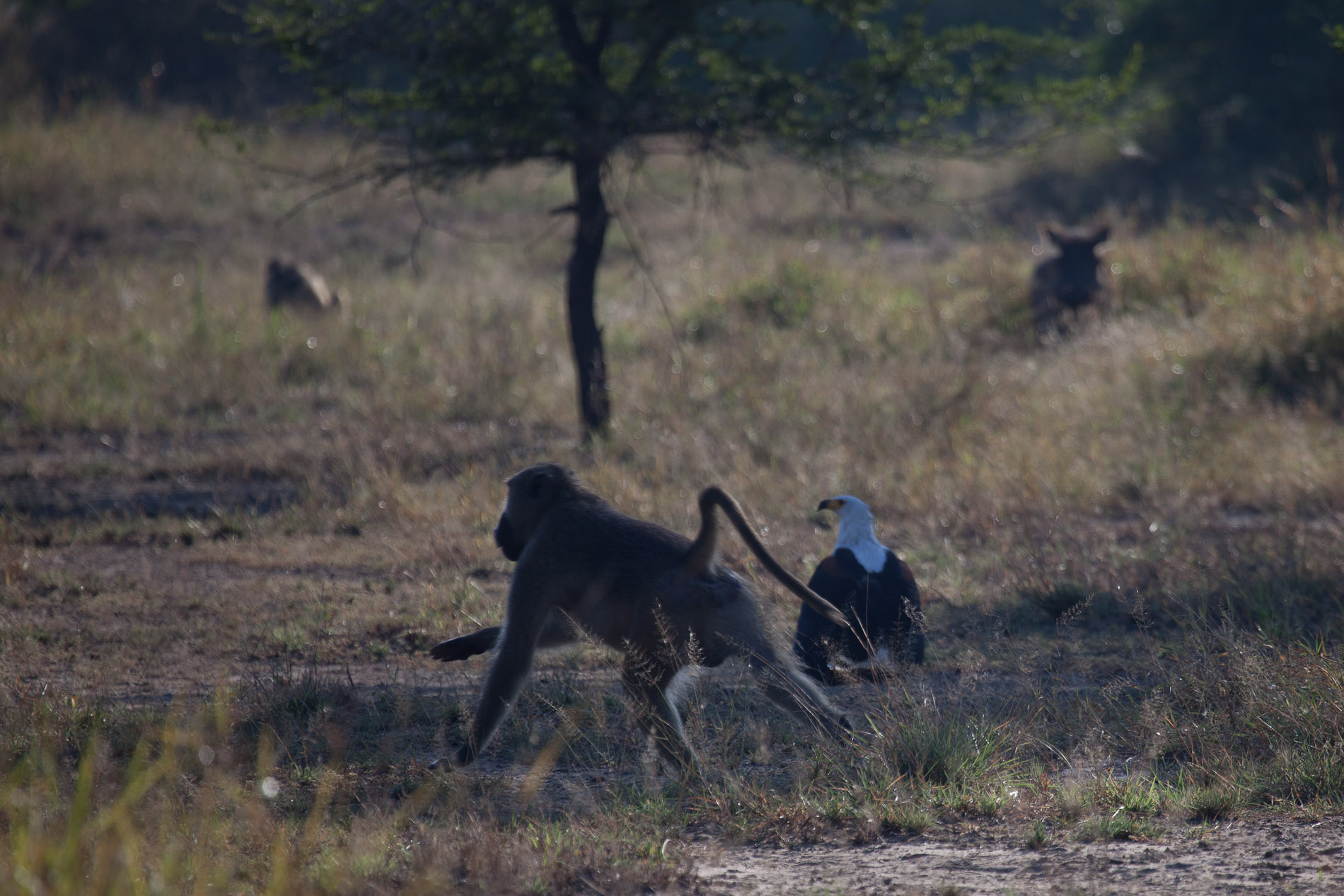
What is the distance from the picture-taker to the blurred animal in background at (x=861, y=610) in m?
5.02

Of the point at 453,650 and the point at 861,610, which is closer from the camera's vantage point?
the point at 453,650

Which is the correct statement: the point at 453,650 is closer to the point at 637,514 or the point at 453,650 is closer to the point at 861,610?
the point at 861,610

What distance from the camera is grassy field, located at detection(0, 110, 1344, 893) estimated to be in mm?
3844

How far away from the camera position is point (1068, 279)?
40.8ft

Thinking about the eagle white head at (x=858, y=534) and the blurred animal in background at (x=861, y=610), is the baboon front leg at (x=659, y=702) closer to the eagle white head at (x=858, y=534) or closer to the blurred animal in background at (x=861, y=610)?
the blurred animal in background at (x=861, y=610)

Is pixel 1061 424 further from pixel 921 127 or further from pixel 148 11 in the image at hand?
pixel 148 11

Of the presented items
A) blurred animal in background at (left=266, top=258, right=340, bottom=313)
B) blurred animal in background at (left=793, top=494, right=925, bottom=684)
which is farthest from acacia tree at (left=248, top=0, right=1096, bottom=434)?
blurred animal in background at (left=266, top=258, right=340, bottom=313)

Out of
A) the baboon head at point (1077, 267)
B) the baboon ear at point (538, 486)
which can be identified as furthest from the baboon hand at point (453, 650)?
the baboon head at point (1077, 267)

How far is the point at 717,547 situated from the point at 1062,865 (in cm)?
155

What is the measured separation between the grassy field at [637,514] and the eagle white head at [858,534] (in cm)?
55

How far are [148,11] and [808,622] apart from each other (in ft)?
76.1

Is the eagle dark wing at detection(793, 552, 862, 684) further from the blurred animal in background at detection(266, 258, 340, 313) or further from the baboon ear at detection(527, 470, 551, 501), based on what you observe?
the blurred animal in background at detection(266, 258, 340, 313)

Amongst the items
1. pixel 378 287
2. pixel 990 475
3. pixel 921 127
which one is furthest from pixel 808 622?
pixel 378 287

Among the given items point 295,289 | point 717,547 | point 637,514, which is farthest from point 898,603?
point 295,289
